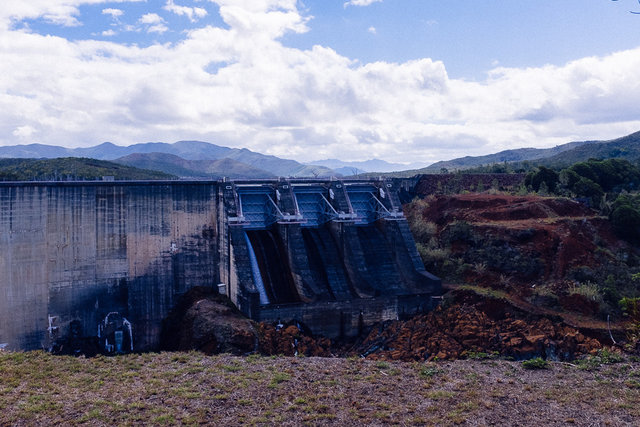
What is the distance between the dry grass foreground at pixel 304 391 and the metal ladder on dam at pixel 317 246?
7807 mm

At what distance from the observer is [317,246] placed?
31578 mm

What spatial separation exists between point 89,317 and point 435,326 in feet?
59.2

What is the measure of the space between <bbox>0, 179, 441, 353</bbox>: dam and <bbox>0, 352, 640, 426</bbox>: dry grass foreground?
7286 mm

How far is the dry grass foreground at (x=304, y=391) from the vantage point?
13.9 meters

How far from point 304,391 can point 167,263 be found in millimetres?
15551

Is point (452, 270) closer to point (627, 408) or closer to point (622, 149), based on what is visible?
point (627, 408)

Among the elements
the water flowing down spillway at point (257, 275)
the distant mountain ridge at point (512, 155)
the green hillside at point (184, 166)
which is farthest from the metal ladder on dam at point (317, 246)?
the distant mountain ridge at point (512, 155)

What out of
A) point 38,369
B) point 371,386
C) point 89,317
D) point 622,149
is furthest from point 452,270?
point 622,149

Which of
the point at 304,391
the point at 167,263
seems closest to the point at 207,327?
the point at 167,263

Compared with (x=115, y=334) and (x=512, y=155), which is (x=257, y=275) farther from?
(x=512, y=155)

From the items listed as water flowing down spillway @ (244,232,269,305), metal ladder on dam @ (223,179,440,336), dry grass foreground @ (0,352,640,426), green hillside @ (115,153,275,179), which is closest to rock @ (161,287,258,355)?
metal ladder on dam @ (223,179,440,336)

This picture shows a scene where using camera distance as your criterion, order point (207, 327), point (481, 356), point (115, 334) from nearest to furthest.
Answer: point (481, 356), point (207, 327), point (115, 334)

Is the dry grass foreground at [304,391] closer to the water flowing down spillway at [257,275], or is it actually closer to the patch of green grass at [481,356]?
the patch of green grass at [481,356]

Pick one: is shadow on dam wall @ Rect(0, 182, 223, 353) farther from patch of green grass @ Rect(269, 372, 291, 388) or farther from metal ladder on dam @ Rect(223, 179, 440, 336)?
patch of green grass @ Rect(269, 372, 291, 388)
